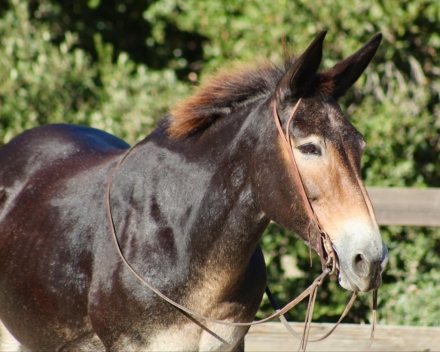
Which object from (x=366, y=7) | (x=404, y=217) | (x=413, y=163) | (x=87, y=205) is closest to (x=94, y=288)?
(x=87, y=205)

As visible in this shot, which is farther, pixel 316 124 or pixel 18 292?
pixel 18 292

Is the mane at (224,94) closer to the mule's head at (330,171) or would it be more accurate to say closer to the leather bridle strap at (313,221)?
the mule's head at (330,171)

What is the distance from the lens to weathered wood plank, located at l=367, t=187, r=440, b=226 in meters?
4.44

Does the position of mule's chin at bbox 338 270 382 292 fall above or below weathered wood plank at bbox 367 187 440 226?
above

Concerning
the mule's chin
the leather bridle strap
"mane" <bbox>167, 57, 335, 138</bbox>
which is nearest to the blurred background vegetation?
"mane" <bbox>167, 57, 335, 138</bbox>

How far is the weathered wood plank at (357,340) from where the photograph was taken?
3.96 metres

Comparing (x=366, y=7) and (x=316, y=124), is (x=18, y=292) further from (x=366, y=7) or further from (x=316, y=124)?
(x=366, y=7)

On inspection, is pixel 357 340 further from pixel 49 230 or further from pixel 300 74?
pixel 300 74

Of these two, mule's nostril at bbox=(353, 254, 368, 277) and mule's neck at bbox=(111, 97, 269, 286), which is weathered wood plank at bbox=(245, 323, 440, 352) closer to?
mule's neck at bbox=(111, 97, 269, 286)

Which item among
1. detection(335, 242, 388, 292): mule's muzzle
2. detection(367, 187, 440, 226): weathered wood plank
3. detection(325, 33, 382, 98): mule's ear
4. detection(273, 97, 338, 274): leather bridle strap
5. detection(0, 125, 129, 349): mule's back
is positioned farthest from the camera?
detection(367, 187, 440, 226): weathered wood plank

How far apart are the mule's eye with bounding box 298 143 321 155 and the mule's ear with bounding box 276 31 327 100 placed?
0.23 meters

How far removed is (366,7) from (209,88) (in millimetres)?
3641

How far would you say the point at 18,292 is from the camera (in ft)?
9.61

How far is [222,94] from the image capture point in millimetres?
2553
